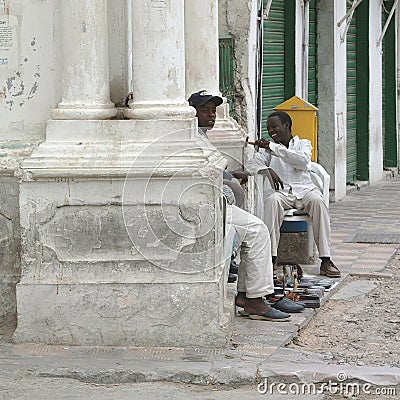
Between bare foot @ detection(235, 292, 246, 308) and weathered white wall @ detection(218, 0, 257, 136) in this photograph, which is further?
weathered white wall @ detection(218, 0, 257, 136)

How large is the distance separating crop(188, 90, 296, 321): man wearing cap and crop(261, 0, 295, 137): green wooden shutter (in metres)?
5.06

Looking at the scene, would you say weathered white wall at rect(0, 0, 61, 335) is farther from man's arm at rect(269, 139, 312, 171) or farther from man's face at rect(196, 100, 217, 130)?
man's arm at rect(269, 139, 312, 171)

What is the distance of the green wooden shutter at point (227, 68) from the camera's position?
1018 cm

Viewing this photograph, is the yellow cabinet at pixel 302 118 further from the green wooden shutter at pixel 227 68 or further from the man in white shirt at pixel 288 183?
the man in white shirt at pixel 288 183

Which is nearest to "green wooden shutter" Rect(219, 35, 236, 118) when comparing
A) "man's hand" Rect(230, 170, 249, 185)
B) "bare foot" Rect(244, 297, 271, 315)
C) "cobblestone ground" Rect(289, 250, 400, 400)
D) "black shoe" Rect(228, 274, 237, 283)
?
"man's hand" Rect(230, 170, 249, 185)

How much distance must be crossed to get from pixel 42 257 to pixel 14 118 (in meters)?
0.90

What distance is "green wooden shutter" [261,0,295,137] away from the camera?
12.4 meters

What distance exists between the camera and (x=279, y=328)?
22.8 ft

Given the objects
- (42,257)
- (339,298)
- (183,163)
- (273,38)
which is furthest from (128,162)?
(273,38)

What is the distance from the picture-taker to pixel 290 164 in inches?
352

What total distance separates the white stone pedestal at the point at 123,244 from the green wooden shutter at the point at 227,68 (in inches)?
148

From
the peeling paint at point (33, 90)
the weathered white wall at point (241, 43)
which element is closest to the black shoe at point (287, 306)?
the peeling paint at point (33, 90)

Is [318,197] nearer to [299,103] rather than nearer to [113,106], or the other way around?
[299,103]

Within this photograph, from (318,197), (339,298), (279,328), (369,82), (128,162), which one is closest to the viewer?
(128,162)
